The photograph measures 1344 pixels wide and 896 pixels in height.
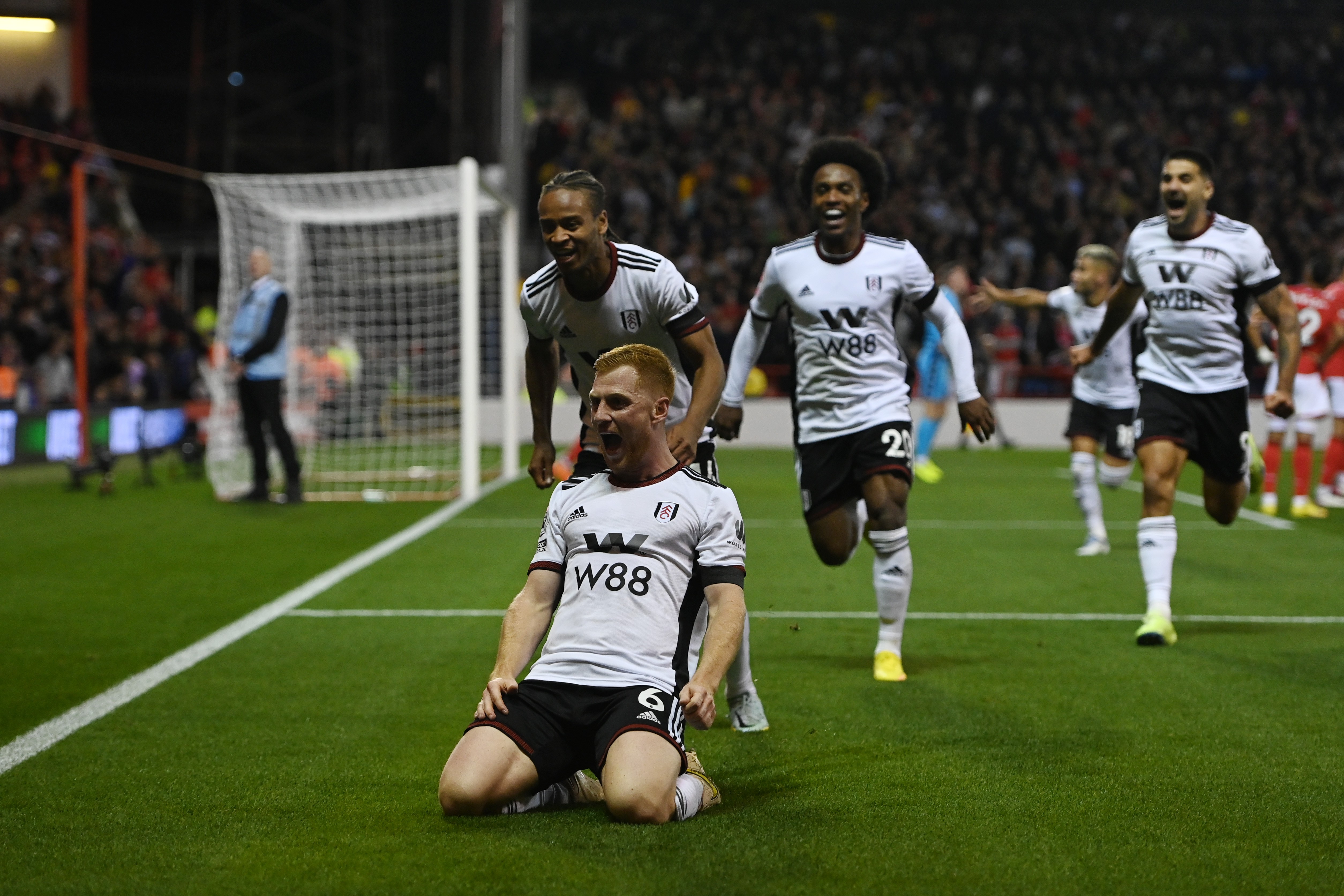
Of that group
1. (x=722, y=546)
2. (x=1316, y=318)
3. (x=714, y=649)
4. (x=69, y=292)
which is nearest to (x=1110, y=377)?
(x=1316, y=318)

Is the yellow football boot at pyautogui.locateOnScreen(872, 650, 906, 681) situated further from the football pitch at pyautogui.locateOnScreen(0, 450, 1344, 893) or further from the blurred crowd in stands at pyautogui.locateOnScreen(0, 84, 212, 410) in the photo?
the blurred crowd in stands at pyautogui.locateOnScreen(0, 84, 212, 410)

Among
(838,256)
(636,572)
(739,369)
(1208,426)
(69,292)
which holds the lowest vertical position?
(636,572)

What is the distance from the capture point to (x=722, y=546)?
3.79m

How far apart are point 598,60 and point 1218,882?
101ft

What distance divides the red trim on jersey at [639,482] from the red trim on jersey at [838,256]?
1957mm

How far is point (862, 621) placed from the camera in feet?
22.8

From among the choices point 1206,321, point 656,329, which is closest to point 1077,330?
point 1206,321

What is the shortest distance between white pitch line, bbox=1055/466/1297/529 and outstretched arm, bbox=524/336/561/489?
5.61 metres

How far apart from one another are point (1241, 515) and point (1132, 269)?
644cm

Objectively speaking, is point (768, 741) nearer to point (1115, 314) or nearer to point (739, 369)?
point (739, 369)

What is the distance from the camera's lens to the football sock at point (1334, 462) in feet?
42.2

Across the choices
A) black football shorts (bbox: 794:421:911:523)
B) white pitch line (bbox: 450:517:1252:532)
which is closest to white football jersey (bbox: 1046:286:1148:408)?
white pitch line (bbox: 450:517:1252:532)

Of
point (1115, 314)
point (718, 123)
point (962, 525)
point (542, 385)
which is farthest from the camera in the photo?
point (718, 123)

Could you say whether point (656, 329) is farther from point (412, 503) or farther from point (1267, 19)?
point (1267, 19)
